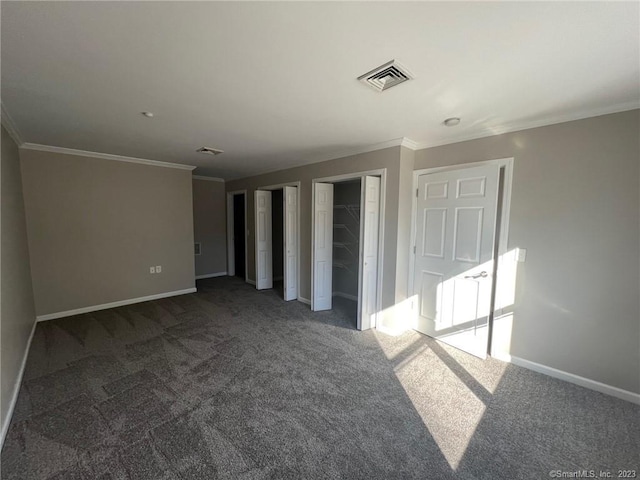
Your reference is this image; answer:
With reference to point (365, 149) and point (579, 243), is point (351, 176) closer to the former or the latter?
point (365, 149)

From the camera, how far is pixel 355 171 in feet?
11.5

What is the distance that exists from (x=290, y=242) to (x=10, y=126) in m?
3.43

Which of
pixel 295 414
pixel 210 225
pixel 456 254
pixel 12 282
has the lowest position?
pixel 295 414

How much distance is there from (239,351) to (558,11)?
337 cm

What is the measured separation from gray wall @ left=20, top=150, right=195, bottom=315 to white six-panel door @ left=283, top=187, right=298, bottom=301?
196 centimetres

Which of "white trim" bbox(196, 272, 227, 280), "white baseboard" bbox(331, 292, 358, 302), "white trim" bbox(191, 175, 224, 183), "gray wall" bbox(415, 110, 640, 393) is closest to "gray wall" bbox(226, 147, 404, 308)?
"white baseboard" bbox(331, 292, 358, 302)

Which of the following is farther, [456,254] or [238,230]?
[238,230]

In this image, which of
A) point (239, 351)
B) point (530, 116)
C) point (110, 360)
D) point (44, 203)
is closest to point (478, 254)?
point (530, 116)

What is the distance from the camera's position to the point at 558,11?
3.79ft

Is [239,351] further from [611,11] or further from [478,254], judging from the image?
[611,11]

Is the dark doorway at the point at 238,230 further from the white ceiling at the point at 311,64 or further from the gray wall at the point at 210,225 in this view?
the white ceiling at the point at 311,64

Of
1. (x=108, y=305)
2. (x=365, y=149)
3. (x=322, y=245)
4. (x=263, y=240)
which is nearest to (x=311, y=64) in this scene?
(x=365, y=149)

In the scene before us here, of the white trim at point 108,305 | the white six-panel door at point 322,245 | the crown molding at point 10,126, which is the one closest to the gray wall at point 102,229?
the white trim at point 108,305

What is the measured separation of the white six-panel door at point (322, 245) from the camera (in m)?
3.92
